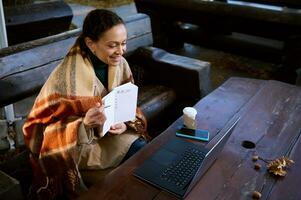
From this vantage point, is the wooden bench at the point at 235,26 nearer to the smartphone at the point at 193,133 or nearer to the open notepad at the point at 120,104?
the smartphone at the point at 193,133

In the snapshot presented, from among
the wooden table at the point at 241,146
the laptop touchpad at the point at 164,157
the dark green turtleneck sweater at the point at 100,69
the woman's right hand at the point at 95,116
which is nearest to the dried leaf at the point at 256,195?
the wooden table at the point at 241,146

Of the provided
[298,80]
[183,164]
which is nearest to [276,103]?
[183,164]

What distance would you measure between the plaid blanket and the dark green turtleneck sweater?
50 millimetres

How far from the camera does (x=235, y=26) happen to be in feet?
15.3

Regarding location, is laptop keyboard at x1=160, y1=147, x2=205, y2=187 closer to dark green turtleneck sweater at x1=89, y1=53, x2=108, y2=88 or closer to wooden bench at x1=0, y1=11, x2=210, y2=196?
dark green turtleneck sweater at x1=89, y1=53, x2=108, y2=88

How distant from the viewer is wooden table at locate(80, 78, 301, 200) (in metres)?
1.34

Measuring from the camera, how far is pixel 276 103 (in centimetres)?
211

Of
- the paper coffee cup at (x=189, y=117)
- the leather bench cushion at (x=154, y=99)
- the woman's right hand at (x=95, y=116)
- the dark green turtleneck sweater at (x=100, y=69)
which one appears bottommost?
the leather bench cushion at (x=154, y=99)

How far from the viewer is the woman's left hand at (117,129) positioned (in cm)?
189

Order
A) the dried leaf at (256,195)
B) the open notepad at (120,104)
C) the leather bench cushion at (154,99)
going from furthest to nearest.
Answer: the leather bench cushion at (154,99) < the open notepad at (120,104) < the dried leaf at (256,195)

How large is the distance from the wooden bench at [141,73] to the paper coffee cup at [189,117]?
34.0 inches

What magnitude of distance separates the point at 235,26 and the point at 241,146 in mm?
3343

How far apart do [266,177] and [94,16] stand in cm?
111

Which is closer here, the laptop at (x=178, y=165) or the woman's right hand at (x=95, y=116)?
the laptop at (x=178, y=165)
